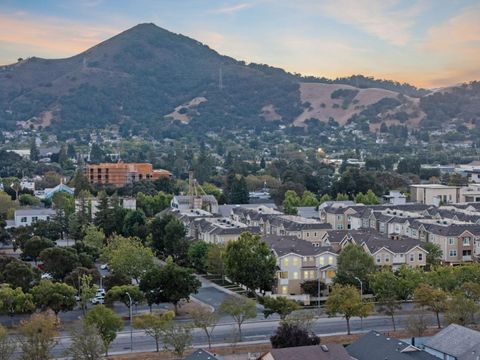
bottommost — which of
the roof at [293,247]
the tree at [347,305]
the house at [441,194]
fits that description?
the tree at [347,305]

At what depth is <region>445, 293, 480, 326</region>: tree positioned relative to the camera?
1217 inches

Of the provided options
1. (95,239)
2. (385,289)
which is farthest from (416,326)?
(95,239)

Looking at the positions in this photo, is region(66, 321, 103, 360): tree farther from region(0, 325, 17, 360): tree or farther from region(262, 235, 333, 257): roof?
region(262, 235, 333, 257): roof

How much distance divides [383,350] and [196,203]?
3998 cm

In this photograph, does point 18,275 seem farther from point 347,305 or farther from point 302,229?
point 302,229

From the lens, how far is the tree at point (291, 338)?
27656 mm

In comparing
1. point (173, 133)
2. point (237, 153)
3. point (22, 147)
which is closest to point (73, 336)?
point (237, 153)

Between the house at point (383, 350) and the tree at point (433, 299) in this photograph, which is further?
the tree at point (433, 299)

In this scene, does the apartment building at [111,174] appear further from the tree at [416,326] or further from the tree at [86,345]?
the tree at [86,345]

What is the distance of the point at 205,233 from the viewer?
5184cm

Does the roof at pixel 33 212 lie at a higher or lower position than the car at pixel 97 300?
higher

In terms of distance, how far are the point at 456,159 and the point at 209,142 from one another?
6564 cm

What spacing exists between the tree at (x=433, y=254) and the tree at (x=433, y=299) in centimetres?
1191

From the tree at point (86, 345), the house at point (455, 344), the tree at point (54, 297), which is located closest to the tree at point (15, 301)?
the tree at point (54, 297)
